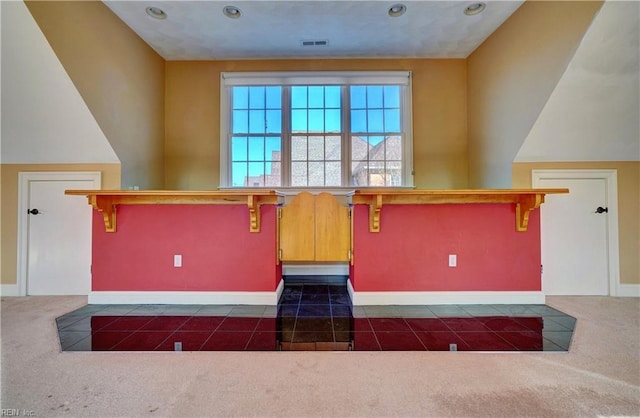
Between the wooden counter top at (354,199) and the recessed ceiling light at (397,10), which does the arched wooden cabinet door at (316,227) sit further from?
the recessed ceiling light at (397,10)

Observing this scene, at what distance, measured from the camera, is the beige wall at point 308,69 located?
3.96m

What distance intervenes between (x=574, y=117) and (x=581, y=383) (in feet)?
8.19

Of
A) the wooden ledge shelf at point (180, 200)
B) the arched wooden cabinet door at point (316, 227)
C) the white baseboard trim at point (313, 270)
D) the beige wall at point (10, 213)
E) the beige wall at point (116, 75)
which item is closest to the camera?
the beige wall at point (116, 75)

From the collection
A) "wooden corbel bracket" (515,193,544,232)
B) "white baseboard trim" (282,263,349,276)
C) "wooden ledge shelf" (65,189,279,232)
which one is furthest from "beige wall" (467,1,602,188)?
"wooden ledge shelf" (65,189,279,232)

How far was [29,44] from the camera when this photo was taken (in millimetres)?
2344

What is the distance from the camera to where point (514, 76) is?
118 inches

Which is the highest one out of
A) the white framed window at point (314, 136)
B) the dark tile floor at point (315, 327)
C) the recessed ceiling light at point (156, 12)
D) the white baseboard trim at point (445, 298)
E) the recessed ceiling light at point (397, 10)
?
the recessed ceiling light at point (397, 10)

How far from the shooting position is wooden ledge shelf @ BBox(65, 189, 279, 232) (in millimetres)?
2742

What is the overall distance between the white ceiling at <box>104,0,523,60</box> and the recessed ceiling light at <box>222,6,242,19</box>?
55 mm

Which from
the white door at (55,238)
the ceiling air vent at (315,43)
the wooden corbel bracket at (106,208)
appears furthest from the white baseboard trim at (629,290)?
the white door at (55,238)

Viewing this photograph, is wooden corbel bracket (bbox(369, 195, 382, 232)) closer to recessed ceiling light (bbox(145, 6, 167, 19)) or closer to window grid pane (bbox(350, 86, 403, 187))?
window grid pane (bbox(350, 86, 403, 187))

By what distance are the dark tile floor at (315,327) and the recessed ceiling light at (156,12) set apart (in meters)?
3.06

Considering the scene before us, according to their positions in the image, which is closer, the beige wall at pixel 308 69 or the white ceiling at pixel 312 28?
the white ceiling at pixel 312 28

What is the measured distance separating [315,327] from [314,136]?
8.67 ft
